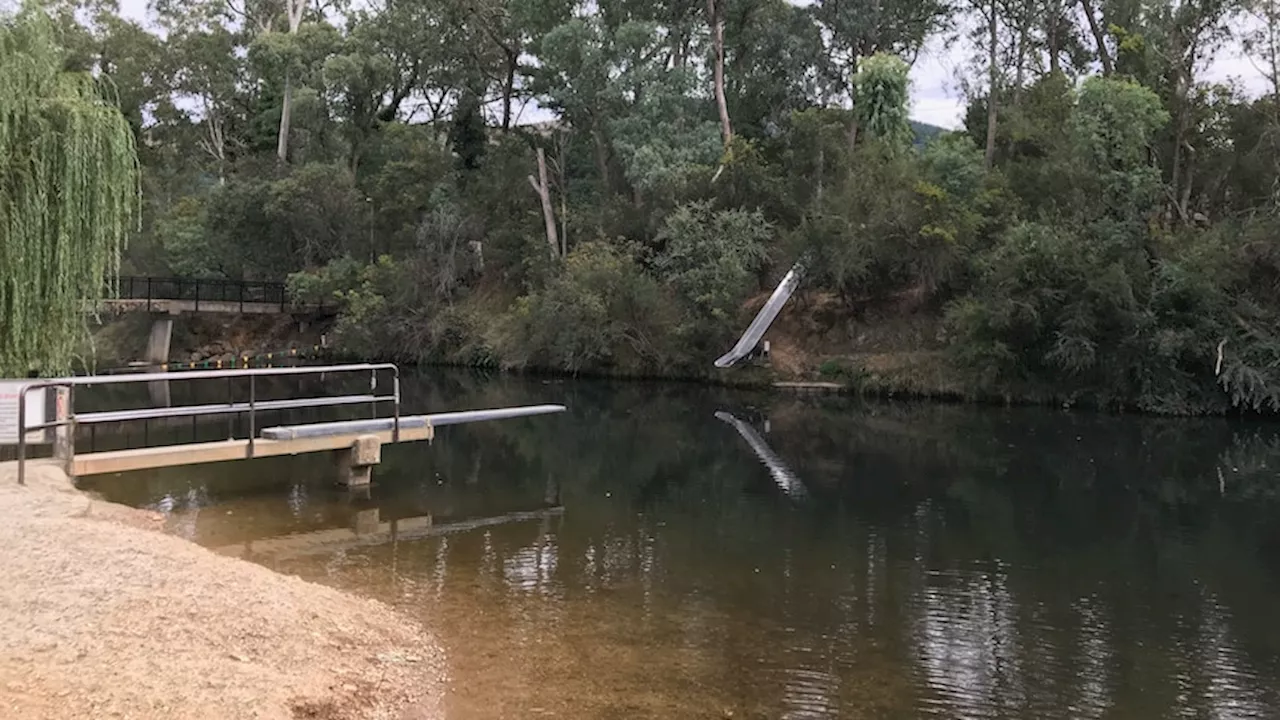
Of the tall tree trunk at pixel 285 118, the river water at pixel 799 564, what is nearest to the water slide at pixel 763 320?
the river water at pixel 799 564

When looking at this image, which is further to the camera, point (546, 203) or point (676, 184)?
point (546, 203)

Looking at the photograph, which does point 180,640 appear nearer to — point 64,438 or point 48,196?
point 64,438

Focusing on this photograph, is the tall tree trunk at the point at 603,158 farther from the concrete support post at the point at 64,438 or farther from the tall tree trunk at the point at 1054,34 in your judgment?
the concrete support post at the point at 64,438

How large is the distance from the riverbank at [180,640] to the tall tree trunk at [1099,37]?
2962 centimetres

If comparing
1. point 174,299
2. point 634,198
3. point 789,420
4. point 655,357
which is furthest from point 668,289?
point 174,299

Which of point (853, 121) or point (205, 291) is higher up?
point (853, 121)

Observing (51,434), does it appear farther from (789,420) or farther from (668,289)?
(668,289)

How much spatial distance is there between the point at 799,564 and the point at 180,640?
5.65 meters

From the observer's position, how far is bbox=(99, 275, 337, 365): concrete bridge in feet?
108

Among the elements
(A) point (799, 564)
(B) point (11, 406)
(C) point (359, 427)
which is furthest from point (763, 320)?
(B) point (11, 406)

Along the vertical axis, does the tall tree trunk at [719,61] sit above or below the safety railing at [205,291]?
above

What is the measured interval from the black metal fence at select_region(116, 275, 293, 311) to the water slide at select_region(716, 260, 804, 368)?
18.3 meters

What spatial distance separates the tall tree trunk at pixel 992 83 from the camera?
3053 centimetres

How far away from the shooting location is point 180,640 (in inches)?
215
